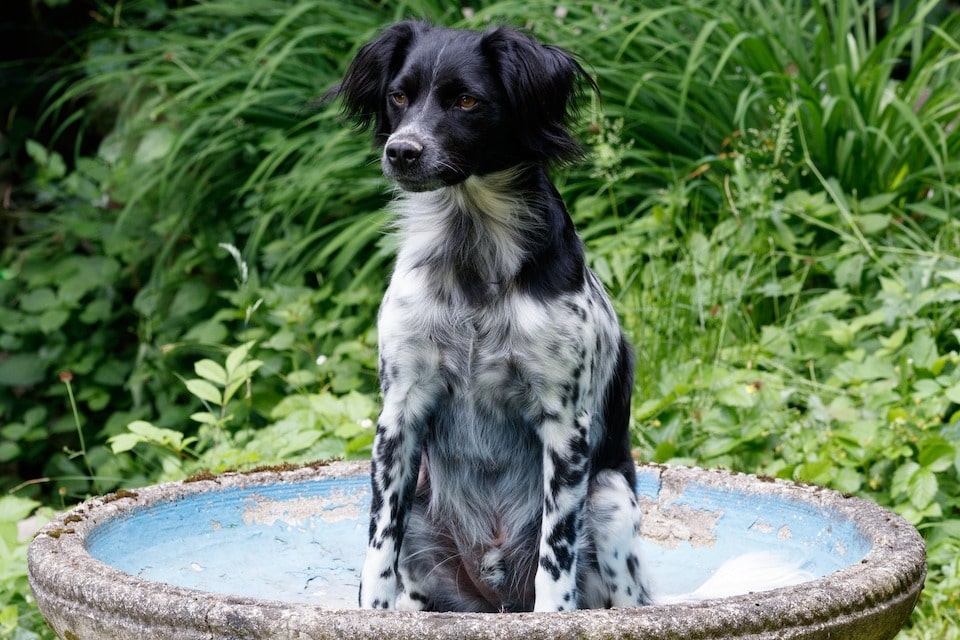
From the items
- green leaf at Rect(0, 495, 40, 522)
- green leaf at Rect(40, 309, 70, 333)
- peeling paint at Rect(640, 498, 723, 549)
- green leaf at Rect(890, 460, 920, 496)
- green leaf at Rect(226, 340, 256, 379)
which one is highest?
green leaf at Rect(226, 340, 256, 379)

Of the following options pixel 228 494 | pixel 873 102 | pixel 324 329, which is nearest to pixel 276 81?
pixel 324 329

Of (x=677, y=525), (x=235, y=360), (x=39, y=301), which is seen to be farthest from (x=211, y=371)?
(x=39, y=301)

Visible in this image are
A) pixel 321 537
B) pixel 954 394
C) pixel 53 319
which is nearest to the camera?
pixel 321 537

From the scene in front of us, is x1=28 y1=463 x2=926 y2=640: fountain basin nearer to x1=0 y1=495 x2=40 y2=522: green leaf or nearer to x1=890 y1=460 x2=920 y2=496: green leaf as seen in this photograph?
x1=890 y1=460 x2=920 y2=496: green leaf

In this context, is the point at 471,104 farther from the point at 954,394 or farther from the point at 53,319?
the point at 53,319

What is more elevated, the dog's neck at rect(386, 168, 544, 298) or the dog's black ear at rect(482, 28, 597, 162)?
the dog's black ear at rect(482, 28, 597, 162)

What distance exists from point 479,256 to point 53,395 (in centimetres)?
429

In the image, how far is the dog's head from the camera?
2.28m

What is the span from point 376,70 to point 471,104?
316 mm

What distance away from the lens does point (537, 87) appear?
237 cm

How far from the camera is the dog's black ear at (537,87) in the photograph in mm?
2371

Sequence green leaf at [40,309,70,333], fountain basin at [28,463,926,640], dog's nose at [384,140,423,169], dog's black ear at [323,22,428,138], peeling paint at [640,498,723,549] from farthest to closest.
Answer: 1. green leaf at [40,309,70,333]
2. peeling paint at [640,498,723,549]
3. dog's black ear at [323,22,428,138]
4. dog's nose at [384,140,423,169]
5. fountain basin at [28,463,926,640]

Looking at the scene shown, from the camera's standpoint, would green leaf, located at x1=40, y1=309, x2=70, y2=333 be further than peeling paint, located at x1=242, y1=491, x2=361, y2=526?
Yes

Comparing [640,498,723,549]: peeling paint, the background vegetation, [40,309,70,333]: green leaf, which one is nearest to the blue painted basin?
[640,498,723,549]: peeling paint
